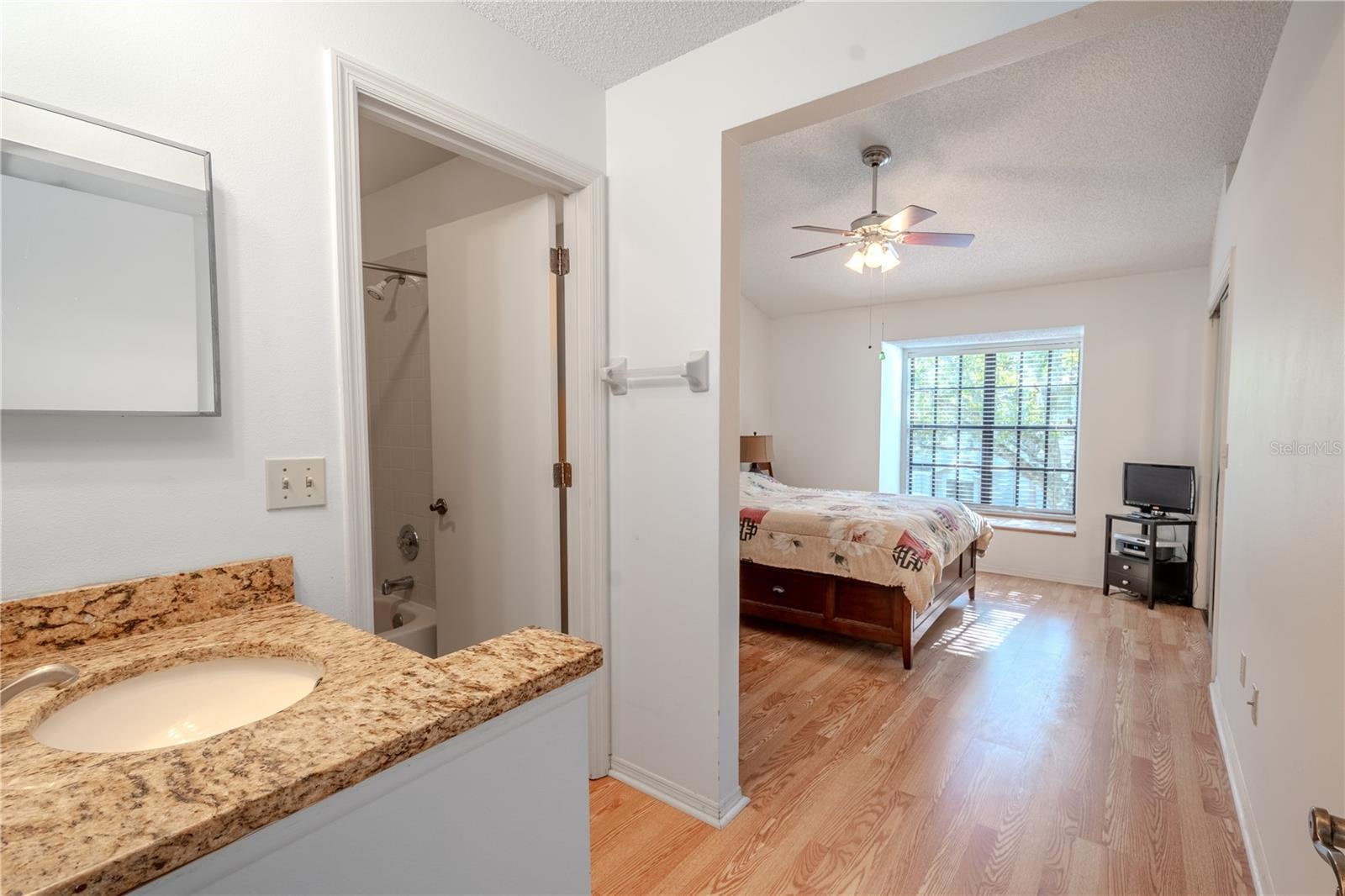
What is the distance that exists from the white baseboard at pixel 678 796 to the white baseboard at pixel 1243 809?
1362 millimetres

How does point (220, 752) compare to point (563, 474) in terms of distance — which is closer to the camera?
point (220, 752)

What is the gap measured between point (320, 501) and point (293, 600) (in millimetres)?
218

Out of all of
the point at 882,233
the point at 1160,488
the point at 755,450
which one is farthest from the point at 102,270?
the point at 1160,488

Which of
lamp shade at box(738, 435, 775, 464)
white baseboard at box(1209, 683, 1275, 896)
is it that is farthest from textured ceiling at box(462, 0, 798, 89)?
lamp shade at box(738, 435, 775, 464)

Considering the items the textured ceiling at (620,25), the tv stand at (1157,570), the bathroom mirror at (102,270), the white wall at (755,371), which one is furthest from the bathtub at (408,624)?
the tv stand at (1157,570)

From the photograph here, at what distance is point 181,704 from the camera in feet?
3.35

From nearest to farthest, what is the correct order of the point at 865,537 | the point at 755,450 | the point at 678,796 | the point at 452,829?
1. the point at 452,829
2. the point at 678,796
3. the point at 865,537
4. the point at 755,450

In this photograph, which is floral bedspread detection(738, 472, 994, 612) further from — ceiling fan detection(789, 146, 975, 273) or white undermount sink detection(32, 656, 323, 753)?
white undermount sink detection(32, 656, 323, 753)

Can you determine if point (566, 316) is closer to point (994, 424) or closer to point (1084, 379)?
point (1084, 379)

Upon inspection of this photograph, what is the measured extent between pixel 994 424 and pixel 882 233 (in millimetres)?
3238

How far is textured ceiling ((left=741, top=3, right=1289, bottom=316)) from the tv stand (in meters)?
1.73

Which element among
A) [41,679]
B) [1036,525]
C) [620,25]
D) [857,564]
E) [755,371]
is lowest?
[1036,525]

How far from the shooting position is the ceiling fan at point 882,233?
283 cm

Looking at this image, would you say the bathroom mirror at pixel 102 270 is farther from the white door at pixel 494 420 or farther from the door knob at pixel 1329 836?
the door knob at pixel 1329 836
